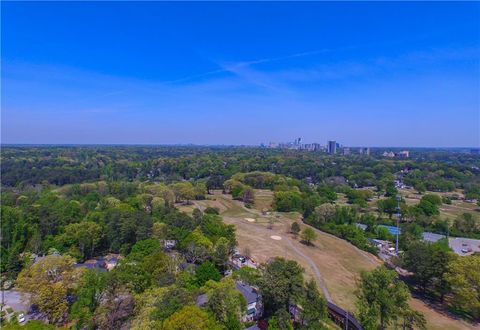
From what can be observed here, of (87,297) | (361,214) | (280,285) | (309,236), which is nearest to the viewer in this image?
(280,285)

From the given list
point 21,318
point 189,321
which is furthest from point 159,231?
point 189,321

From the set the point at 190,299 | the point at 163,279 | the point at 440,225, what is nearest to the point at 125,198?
the point at 163,279

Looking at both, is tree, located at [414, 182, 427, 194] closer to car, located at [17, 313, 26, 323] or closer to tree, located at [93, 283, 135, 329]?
tree, located at [93, 283, 135, 329]

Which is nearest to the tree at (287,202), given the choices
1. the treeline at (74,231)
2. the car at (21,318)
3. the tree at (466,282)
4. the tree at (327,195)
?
the tree at (327,195)

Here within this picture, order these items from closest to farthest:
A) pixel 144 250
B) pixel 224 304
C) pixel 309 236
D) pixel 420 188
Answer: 1. pixel 224 304
2. pixel 144 250
3. pixel 309 236
4. pixel 420 188

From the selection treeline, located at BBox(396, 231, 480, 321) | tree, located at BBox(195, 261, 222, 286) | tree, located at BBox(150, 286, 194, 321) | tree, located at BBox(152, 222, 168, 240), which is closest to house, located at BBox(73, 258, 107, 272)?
tree, located at BBox(152, 222, 168, 240)

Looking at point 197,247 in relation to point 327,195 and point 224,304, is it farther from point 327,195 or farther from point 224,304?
point 327,195

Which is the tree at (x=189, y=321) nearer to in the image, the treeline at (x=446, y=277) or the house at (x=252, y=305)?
the house at (x=252, y=305)
